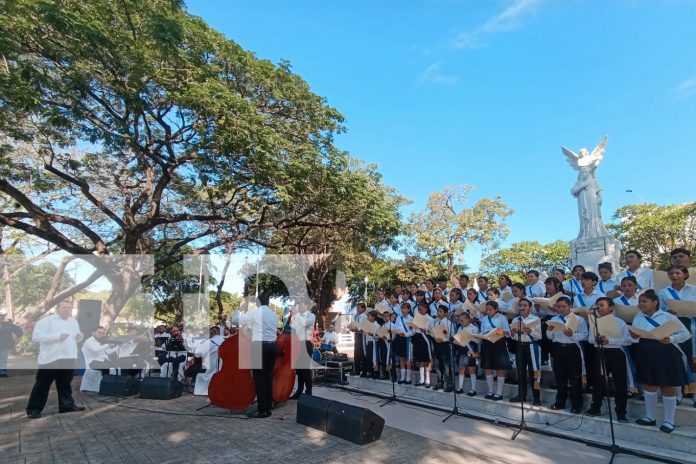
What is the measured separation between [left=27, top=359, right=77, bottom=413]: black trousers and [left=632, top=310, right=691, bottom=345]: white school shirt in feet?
27.3

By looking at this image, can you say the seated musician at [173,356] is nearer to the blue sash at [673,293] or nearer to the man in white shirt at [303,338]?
the man in white shirt at [303,338]

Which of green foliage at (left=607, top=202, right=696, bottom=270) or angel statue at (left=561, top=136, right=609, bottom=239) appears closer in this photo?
angel statue at (left=561, top=136, right=609, bottom=239)

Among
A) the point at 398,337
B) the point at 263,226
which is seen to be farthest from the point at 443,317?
the point at 263,226

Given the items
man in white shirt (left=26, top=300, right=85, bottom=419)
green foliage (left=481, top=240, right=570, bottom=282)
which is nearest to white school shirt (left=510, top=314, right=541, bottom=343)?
man in white shirt (left=26, top=300, right=85, bottom=419)

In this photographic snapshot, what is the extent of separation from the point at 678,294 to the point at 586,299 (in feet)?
3.70

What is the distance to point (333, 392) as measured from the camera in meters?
8.95

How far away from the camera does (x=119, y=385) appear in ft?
27.9

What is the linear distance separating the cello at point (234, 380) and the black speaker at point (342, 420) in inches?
41.2

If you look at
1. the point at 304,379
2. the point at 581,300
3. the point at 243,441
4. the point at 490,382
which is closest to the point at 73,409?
the point at 243,441

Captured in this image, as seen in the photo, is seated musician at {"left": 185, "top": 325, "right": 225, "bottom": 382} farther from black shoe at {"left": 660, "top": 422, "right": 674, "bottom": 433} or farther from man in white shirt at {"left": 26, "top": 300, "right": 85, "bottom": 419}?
black shoe at {"left": 660, "top": 422, "right": 674, "bottom": 433}

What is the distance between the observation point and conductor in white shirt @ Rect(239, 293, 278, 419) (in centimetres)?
636

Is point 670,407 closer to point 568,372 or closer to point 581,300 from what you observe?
point 568,372

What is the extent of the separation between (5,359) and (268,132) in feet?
36.0

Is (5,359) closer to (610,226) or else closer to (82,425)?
(82,425)
